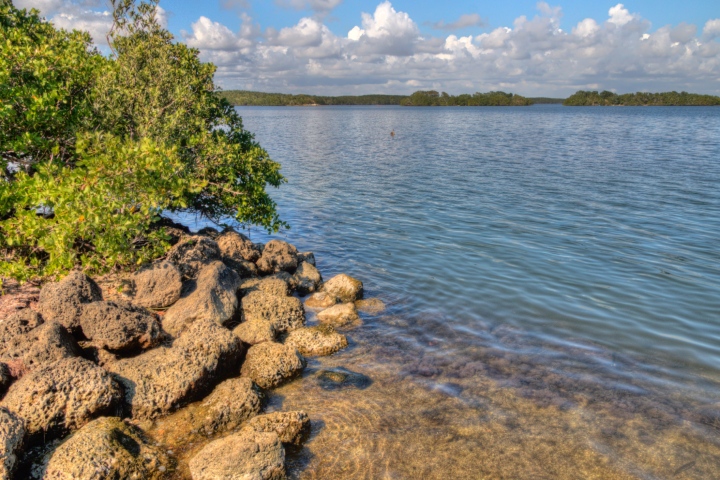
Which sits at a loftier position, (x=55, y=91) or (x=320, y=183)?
(x=55, y=91)

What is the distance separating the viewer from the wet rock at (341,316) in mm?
14172

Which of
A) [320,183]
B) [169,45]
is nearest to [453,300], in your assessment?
[169,45]

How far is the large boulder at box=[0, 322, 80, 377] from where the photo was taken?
9688mm

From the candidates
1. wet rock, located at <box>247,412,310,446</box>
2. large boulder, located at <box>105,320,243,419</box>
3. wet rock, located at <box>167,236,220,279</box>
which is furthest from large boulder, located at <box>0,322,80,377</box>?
wet rock, located at <box>167,236,220,279</box>

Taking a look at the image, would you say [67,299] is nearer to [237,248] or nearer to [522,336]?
[237,248]

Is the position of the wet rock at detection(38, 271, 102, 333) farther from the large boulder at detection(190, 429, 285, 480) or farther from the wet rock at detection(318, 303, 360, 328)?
the wet rock at detection(318, 303, 360, 328)

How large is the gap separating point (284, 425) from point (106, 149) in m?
8.57

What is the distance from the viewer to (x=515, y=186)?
3450 cm

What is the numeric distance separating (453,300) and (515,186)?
20661 millimetres

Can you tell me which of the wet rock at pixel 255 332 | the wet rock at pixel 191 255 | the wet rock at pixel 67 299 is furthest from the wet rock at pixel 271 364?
the wet rock at pixel 191 255

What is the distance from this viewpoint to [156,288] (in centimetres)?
1279

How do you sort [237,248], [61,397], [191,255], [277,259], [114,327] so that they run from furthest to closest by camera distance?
[237,248] → [277,259] → [191,255] → [114,327] → [61,397]

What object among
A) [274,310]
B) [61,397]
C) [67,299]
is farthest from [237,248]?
[61,397]

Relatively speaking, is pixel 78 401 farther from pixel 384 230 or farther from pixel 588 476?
pixel 384 230
